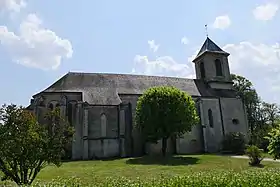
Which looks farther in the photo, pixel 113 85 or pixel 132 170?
pixel 113 85

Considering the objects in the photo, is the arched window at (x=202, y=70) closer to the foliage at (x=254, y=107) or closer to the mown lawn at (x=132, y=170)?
the foliage at (x=254, y=107)

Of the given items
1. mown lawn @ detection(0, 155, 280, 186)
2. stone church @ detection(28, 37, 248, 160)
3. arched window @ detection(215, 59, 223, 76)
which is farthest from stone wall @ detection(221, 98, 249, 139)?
mown lawn @ detection(0, 155, 280, 186)

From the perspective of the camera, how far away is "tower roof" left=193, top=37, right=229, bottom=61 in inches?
1636

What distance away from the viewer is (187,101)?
30.4 metres

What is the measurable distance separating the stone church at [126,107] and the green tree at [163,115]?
3821mm

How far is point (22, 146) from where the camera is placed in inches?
445

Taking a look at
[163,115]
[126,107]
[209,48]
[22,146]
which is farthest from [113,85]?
[22,146]

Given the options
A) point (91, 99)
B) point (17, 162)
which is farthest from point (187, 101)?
point (17, 162)

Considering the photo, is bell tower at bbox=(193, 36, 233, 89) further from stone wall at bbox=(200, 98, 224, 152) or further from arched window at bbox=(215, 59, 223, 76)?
stone wall at bbox=(200, 98, 224, 152)

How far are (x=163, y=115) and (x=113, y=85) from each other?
9.44 metres

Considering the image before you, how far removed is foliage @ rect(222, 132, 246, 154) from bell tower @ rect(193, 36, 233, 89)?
770 centimetres

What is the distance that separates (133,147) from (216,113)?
41.5 feet

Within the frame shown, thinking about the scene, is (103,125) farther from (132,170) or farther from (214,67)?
(214,67)

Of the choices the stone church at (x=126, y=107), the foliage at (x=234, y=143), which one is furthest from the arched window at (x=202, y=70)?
the foliage at (x=234, y=143)
